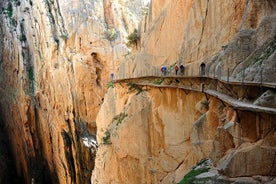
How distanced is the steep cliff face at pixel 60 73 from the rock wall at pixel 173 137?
1327 cm

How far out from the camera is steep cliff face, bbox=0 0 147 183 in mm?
34938

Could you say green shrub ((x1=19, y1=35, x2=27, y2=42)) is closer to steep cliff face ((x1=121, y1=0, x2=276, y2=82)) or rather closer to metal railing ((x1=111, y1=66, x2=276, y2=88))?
steep cliff face ((x1=121, y1=0, x2=276, y2=82))

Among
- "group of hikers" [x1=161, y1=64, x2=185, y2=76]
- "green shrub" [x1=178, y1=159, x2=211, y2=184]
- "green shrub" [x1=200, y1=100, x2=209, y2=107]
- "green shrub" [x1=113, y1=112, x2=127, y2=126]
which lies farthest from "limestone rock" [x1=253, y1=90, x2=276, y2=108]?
"green shrub" [x1=113, y1=112, x2=127, y2=126]

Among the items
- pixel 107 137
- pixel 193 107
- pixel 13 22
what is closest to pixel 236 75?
pixel 193 107

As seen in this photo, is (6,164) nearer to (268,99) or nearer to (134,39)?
(134,39)

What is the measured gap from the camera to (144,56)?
16.1 m

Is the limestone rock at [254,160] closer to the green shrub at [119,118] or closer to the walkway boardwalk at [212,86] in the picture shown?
the walkway boardwalk at [212,86]

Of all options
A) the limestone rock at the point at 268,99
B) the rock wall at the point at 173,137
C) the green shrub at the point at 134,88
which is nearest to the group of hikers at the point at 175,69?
the rock wall at the point at 173,137

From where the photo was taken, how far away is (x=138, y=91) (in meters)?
16.5

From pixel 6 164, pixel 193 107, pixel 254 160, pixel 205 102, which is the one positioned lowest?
pixel 6 164

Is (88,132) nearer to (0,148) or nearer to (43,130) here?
(43,130)

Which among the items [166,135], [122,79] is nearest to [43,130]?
[122,79]

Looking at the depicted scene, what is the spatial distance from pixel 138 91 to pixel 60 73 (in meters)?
20.3

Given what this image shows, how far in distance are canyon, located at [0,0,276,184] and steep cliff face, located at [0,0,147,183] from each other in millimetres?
114
